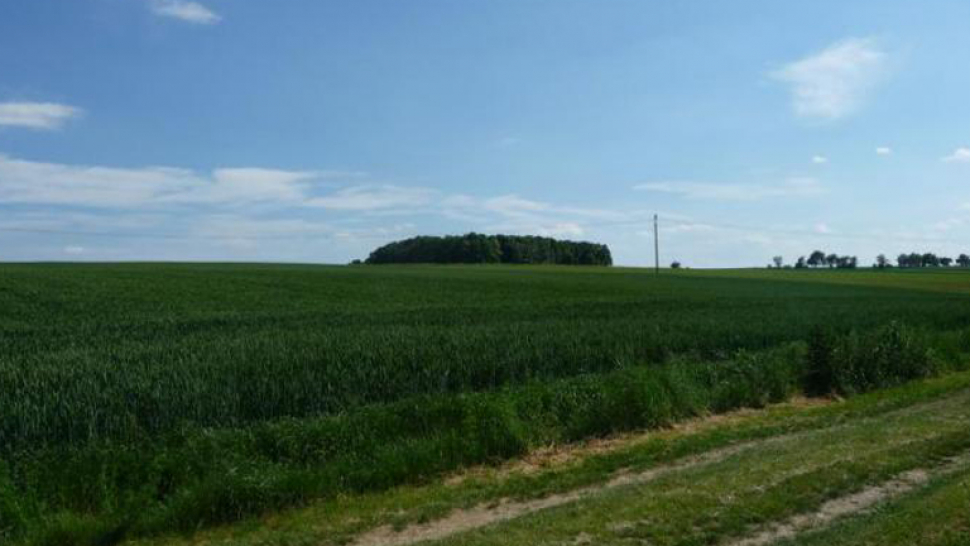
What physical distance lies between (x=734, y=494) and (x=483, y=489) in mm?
2980

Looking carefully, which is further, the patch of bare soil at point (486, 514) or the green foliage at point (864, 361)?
the green foliage at point (864, 361)

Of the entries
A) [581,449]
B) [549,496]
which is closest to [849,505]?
[549,496]

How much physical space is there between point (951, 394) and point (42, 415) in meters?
16.4

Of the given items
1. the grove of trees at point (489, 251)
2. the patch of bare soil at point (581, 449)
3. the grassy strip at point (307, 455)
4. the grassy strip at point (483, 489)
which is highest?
the grove of trees at point (489, 251)

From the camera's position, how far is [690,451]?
440 inches

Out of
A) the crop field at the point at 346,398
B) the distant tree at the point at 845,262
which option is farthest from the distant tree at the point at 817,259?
the crop field at the point at 346,398

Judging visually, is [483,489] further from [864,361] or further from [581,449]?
[864,361]

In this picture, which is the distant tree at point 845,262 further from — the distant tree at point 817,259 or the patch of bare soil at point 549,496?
the patch of bare soil at point 549,496

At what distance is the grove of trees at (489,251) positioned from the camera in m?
115

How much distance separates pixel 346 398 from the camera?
12844mm

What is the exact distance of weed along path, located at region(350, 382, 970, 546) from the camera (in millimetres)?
6895

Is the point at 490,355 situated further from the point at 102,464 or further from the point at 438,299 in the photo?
the point at 438,299

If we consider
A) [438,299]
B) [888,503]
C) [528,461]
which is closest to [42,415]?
[528,461]

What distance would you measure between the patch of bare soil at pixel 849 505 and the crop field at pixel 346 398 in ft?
0.62
